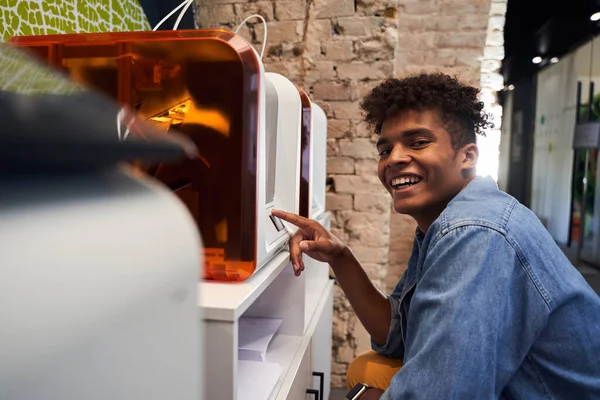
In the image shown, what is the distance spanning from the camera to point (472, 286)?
75cm

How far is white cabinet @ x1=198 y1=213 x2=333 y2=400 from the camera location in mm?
679

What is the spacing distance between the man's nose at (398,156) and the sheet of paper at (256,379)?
1.85 feet

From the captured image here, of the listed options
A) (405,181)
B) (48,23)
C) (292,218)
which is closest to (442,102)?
(405,181)

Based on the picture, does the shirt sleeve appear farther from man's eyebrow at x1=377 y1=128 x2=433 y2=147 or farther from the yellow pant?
the yellow pant

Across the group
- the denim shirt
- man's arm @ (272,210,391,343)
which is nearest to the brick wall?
man's arm @ (272,210,391,343)

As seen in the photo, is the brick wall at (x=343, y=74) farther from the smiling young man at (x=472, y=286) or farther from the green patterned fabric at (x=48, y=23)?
the smiling young man at (x=472, y=286)

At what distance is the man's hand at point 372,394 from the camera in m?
1.17

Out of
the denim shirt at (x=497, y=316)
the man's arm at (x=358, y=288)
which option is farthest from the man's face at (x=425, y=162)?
the man's arm at (x=358, y=288)

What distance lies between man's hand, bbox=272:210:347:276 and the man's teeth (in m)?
0.24

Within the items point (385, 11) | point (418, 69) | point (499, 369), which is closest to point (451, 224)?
point (499, 369)

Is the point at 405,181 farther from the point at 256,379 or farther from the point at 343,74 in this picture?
Result: the point at 343,74

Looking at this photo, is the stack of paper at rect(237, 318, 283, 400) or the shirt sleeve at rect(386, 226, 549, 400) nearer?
the shirt sleeve at rect(386, 226, 549, 400)

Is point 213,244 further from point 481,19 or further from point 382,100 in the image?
point 481,19

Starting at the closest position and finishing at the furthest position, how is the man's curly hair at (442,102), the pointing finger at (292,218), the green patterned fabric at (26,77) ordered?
1. the green patterned fabric at (26,77)
2. the pointing finger at (292,218)
3. the man's curly hair at (442,102)
